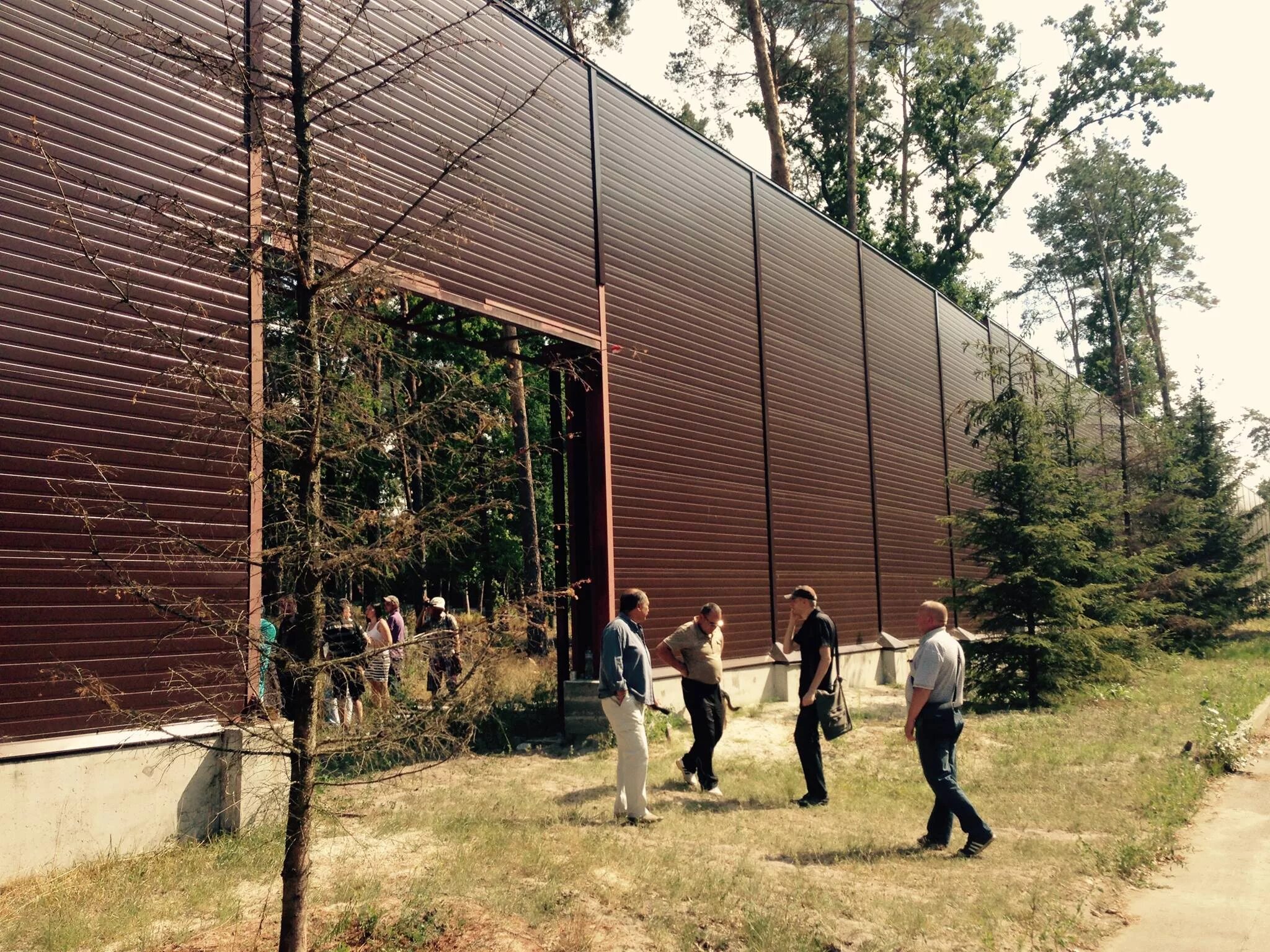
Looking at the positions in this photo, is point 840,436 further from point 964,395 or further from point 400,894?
point 400,894

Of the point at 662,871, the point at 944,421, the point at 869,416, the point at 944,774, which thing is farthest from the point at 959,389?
the point at 662,871

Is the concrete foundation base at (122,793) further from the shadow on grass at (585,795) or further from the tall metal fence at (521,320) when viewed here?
the shadow on grass at (585,795)

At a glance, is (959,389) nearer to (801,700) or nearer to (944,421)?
(944,421)

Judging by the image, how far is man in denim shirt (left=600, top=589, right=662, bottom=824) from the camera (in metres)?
8.41

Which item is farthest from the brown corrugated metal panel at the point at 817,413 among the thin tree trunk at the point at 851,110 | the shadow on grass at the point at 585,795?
the thin tree trunk at the point at 851,110

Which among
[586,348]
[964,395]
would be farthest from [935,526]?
[586,348]

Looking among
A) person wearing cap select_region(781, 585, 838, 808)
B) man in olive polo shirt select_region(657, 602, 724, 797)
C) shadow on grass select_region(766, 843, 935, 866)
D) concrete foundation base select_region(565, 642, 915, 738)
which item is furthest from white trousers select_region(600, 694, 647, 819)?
concrete foundation base select_region(565, 642, 915, 738)

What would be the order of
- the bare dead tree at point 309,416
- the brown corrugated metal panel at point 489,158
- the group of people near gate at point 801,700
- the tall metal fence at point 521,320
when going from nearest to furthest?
the bare dead tree at point 309,416, the tall metal fence at point 521,320, the group of people near gate at point 801,700, the brown corrugated metal panel at point 489,158

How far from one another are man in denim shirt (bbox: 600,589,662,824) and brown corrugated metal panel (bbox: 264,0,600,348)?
13.2ft

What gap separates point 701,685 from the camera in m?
9.90

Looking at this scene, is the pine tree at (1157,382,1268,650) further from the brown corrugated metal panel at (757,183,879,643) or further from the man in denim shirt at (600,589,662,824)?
the man in denim shirt at (600,589,662,824)

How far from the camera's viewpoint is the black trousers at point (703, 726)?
9.74 meters

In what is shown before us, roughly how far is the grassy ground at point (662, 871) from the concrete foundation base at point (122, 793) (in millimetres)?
251

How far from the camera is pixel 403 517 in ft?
15.9
